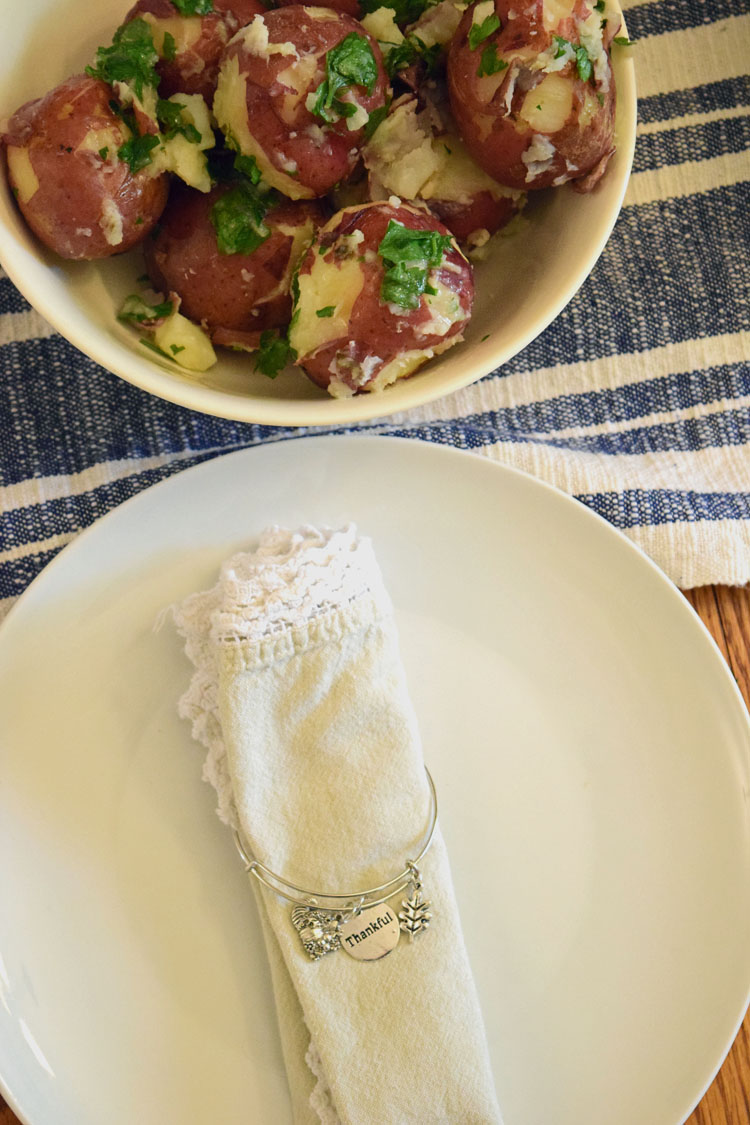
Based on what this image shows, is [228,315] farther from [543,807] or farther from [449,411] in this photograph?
[543,807]

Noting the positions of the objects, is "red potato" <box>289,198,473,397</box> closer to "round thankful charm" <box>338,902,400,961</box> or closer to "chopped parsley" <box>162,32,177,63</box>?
"chopped parsley" <box>162,32,177,63</box>

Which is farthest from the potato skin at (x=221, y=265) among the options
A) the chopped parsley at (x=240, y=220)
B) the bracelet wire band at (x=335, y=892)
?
the bracelet wire band at (x=335, y=892)

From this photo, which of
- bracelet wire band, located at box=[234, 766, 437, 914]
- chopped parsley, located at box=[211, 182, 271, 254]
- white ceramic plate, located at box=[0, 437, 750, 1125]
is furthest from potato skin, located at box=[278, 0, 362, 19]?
bracelet wire band, located at box=[234, 766, 437, 914]

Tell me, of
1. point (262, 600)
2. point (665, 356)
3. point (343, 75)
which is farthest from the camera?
point (665, 356)

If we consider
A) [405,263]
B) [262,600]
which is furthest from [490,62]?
[262,600]

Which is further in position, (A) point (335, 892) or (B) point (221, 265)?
(A) point (335, 892)

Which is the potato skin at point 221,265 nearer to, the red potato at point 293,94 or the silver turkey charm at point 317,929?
the red potato at point 293,94

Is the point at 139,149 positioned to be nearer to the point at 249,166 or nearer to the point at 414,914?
the point at 249,166
